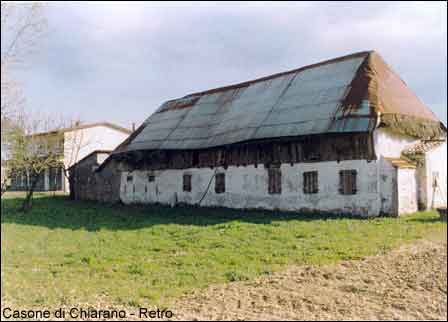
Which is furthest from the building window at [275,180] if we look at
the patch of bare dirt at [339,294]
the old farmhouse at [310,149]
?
the patch of bare dirt at [339,294]

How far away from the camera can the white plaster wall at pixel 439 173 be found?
17.6 meters

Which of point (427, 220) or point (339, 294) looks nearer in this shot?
point (339, 294)

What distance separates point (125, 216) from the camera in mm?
20906

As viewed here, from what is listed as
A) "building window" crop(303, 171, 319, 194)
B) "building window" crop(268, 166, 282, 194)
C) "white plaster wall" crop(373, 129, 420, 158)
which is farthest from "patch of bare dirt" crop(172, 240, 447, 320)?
"building window" crop(268, 166, 282, 194)

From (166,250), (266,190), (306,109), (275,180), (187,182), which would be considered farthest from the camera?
(187,182)

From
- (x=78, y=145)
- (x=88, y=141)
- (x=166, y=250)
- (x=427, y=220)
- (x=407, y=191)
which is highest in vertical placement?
(x=88, y=141)

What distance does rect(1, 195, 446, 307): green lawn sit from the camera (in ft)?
28.3

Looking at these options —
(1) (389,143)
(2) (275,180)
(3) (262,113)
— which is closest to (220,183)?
(2) (275,180)

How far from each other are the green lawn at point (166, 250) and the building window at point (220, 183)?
1960mm

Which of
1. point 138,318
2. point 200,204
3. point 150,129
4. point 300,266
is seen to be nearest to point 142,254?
point 300,266

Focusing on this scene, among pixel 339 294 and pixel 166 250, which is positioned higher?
pixel 166 250

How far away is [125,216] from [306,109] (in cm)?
922

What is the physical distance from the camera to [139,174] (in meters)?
26.3

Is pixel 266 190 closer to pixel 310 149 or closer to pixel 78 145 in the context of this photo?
pixel 310 149
